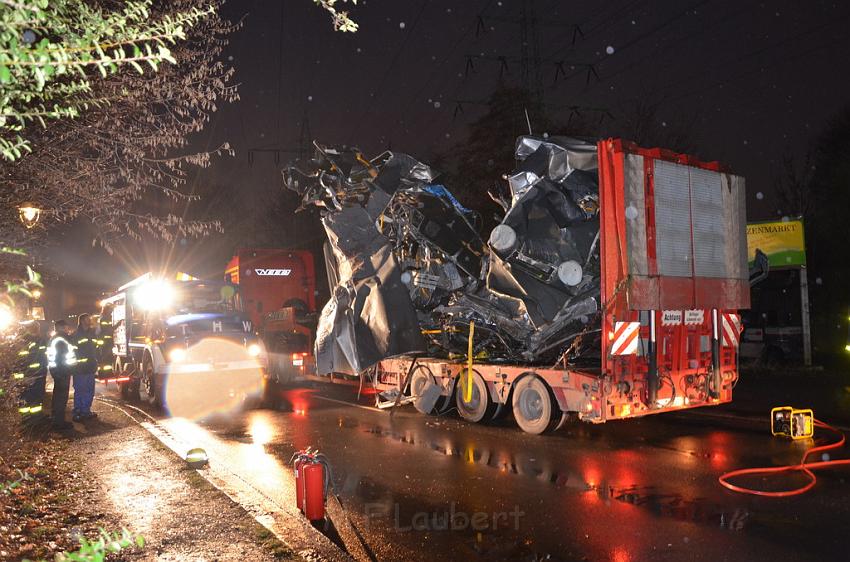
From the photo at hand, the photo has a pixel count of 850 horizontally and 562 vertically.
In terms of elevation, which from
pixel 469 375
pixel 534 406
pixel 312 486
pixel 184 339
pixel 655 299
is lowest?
pixel 312 486

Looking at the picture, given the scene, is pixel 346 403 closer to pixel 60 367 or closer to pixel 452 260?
pixel 452 260

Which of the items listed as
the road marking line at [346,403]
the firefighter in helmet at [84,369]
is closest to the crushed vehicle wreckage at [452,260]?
the road marking line at [346,403]

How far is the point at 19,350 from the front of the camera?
8711 millimetres

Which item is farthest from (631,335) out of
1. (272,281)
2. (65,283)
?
(65,283)

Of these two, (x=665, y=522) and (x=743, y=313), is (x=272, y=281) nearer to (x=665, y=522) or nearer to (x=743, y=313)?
(x=743, y=313)

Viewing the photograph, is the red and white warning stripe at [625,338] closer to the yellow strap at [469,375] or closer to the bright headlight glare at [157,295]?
the yellow strap at [469,375]

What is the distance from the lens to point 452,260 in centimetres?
1134

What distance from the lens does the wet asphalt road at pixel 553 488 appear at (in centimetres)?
502

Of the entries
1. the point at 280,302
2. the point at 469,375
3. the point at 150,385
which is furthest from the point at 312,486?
the point at 280,302

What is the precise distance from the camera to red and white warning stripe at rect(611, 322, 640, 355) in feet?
27.0

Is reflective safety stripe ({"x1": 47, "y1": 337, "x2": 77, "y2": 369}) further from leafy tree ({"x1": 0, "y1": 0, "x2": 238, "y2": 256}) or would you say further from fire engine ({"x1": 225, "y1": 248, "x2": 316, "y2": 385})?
fire engine ({"x1": 225, "y1": 248, "x2": 316, "y2": 385})

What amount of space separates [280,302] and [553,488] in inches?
574

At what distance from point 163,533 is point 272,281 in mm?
15060

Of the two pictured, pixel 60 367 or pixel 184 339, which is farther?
pixel 184 339
